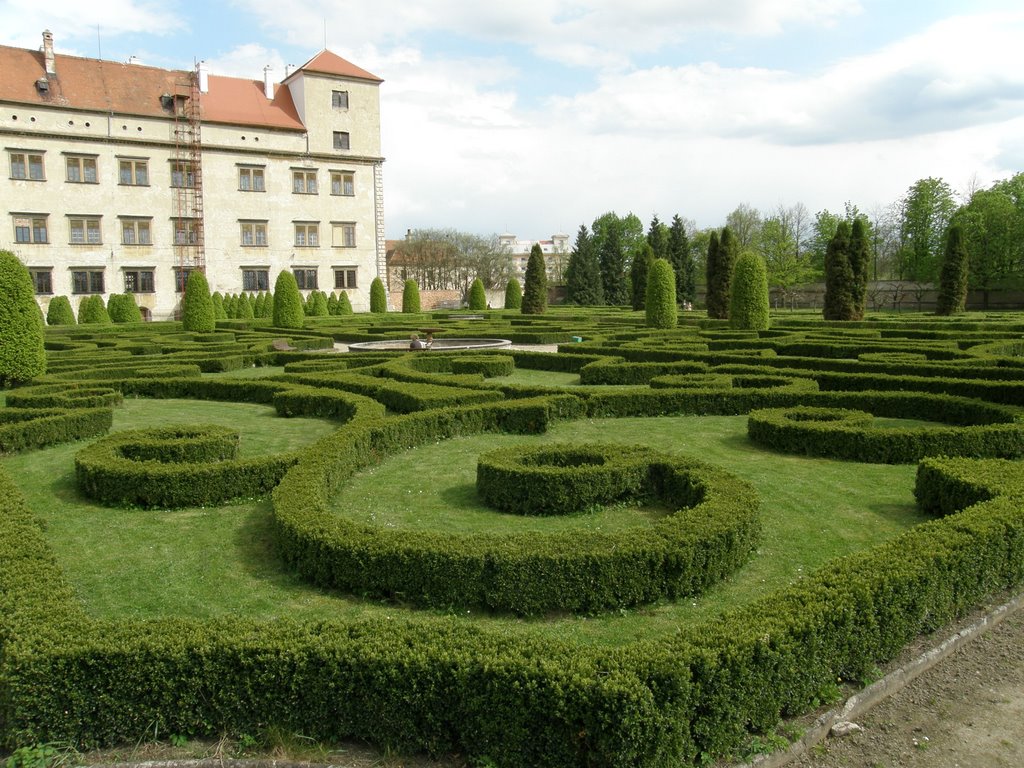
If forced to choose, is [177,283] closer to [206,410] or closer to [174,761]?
[206,410]

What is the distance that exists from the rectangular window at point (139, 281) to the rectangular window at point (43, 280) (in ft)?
11.0

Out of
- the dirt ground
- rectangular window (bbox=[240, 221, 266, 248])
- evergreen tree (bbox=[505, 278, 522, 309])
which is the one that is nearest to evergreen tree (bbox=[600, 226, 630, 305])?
evergreen tree (bbox=[505, 278, 522, 309])

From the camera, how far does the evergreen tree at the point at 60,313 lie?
35531 mm

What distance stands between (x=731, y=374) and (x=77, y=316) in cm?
3549

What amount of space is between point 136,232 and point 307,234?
8.98 m

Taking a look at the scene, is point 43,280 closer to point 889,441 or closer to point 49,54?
point 49,54

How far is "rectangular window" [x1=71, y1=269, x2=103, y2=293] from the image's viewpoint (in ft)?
128

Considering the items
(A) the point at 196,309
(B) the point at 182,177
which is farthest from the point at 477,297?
(A) the point at 196,309

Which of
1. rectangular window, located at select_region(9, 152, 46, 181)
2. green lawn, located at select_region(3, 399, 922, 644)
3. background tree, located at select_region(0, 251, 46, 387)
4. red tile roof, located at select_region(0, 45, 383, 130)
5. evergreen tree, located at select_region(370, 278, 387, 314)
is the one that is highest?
red tile roof, located at select_region(0, 45, 383, 130)

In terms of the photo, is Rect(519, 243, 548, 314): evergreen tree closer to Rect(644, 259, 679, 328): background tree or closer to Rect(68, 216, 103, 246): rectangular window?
Rect(644, 259, 679, 328): background tree

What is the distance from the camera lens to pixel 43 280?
126 ft

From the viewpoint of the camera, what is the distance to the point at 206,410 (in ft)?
41.6

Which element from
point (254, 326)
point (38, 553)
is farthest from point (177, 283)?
point (38, 553)

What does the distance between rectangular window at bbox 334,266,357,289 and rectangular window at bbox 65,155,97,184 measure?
13107 millimetres
